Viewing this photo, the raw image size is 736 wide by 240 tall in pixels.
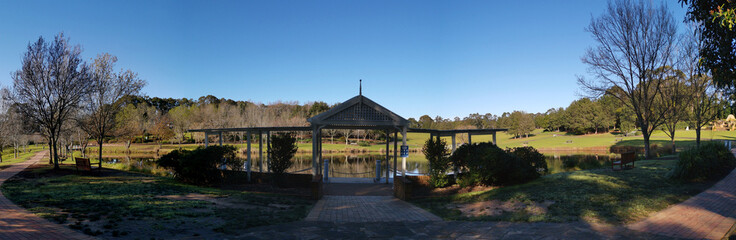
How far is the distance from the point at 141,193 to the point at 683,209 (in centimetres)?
1394

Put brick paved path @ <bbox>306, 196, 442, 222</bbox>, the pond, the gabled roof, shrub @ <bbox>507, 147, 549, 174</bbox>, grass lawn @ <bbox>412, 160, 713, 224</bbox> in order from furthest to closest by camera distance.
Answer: the pond, the gabled roof, shrub @ <bbox>507, 147, 549, 174</bbox>, brick paved path @ <bbox>306, 196, 442, 222</bbox>, grass lawn @ <bbox>412, 160, 713, 224</bbox>

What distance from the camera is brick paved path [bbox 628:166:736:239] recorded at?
6301 millimetres

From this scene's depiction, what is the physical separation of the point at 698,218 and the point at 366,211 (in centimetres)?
731

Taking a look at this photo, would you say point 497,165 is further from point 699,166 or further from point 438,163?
point 699,166

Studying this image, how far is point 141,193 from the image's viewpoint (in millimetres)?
10188

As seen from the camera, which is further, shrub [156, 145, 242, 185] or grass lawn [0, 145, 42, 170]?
grass lawn [0, 145, 42, 170]

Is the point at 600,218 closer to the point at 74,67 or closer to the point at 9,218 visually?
the point at 9,218

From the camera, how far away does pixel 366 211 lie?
9.73 meters

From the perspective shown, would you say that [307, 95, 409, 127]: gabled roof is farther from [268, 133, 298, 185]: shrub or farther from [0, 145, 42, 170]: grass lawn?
[0, 145, 42, 170]: grass lawn

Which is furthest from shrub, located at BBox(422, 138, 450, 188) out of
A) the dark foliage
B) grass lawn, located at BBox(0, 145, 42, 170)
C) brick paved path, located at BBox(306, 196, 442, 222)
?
grass lawn, located at BBox(0, 145, 42, 170)

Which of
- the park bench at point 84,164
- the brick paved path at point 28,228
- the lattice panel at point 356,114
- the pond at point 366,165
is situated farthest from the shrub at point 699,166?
the park bench at point 84,164

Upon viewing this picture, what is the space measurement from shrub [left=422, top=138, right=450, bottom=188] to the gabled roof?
1.60 meters

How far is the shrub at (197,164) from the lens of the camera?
1358cm

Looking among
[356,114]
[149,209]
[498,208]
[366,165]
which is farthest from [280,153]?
[366,165]
